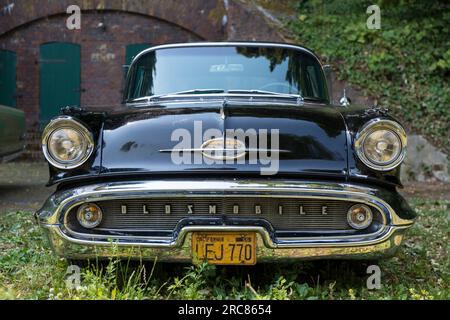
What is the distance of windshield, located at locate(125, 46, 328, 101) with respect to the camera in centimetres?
396

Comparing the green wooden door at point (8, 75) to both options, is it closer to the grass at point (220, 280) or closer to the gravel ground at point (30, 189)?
the gravel ground at point (30, 189)

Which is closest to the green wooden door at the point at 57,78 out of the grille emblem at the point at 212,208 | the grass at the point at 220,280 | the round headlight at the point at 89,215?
the grass at the point at 220,280

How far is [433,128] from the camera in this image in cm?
954

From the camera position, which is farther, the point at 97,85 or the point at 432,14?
the point at 97,85

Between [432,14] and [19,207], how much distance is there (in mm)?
8369

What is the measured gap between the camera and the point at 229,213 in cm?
287

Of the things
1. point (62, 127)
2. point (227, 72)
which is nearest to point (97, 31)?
point (227, 72)

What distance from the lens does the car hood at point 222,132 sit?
285 cm

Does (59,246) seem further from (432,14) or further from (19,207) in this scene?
(432,14)

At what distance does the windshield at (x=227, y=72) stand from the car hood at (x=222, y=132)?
81 centimetres

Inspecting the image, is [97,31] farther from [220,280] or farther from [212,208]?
[212,208]

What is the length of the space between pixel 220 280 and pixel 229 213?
527mm

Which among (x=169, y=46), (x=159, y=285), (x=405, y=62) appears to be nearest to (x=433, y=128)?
(x=405, y=62)

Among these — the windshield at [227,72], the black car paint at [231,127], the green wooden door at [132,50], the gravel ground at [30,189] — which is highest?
the green wooden door at [132,50]
